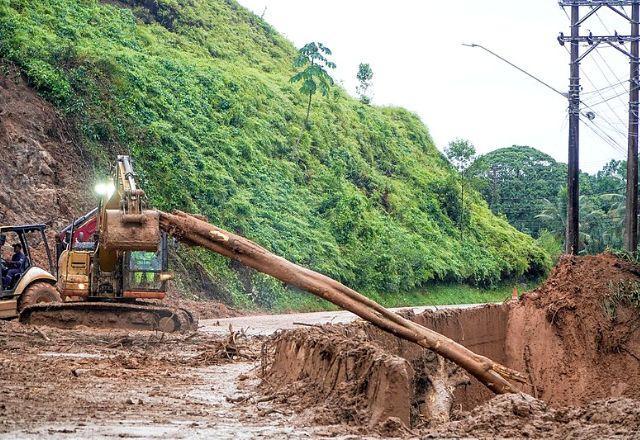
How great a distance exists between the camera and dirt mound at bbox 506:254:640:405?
1980 cm

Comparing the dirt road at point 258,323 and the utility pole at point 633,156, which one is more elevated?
the utility pole at point 633,156

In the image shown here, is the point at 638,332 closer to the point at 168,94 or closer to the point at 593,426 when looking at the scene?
the point at 593,426

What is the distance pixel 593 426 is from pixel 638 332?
10157 millimetres

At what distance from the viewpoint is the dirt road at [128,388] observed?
34.2ft

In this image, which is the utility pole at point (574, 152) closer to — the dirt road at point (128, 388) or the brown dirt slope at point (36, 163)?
the dirt road at point (128, 388)

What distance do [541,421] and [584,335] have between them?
996 centimetres

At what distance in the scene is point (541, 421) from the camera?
35.3ft

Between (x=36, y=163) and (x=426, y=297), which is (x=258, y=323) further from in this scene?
(x=426, y=297)

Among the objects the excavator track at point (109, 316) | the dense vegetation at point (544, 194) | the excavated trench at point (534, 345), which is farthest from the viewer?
the dense vegetation at point (544, 194)

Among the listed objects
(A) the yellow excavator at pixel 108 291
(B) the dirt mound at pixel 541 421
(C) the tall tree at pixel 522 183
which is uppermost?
(C) the tall tree at pixel 522 183

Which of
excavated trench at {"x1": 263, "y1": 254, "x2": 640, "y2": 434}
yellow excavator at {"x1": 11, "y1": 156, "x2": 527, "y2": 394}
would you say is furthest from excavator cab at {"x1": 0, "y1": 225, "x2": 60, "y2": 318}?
excavated trench at {"x1": 263, "y1": 254, "x2": 640, "y2": 434}

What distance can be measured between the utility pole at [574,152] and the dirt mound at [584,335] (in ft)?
26.0

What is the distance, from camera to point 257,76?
58469 millimetres

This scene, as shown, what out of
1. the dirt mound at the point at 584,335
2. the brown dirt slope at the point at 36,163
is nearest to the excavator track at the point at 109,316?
the dirt mound at the point at 584,335
